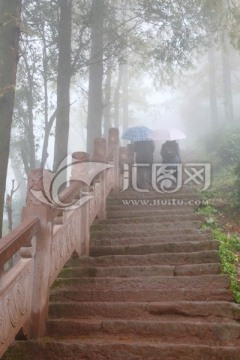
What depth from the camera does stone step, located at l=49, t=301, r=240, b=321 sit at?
163 inches

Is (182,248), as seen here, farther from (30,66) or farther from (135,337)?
(30,66)

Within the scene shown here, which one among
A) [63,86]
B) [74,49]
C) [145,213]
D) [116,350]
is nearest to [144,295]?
[116,350]

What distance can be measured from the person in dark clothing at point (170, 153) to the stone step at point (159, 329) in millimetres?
6595

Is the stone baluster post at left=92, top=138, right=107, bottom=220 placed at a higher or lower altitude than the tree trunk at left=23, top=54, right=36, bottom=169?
lower

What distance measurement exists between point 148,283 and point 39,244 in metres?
1.68

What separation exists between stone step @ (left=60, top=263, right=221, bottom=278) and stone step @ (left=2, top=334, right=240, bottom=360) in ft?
4.23

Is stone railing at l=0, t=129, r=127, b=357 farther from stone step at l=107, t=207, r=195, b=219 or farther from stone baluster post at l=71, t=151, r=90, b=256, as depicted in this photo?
stone step at l=107, t=207, r=195, b=219

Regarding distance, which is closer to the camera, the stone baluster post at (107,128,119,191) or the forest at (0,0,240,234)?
the forest at (0,0,240,234)

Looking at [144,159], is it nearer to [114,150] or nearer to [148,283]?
[114,150]

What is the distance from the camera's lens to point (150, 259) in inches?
216

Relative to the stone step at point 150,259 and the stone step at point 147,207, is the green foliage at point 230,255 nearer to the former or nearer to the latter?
the stone step at point 150,259

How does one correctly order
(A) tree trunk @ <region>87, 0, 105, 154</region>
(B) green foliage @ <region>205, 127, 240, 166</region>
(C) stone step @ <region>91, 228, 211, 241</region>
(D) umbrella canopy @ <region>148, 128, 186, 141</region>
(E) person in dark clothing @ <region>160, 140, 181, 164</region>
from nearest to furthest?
(C) stone step @ <region>91, 228, 211, 241</region>
(E) person in dark clothing @ <region>160, 140, 181, 164</region>
(D) umbrella canopy @ <region>148, 128, 186, 141</region>
(A) tree trunk @ <region>87, 0, 105, 154</region>
(B) green foliage @ <region>205, 127, 240, 166</region>

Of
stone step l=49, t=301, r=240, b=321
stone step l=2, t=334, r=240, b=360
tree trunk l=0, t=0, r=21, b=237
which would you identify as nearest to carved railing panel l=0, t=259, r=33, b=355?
stone step l=2, t=334, r=240, b=360

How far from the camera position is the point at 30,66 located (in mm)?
12875
